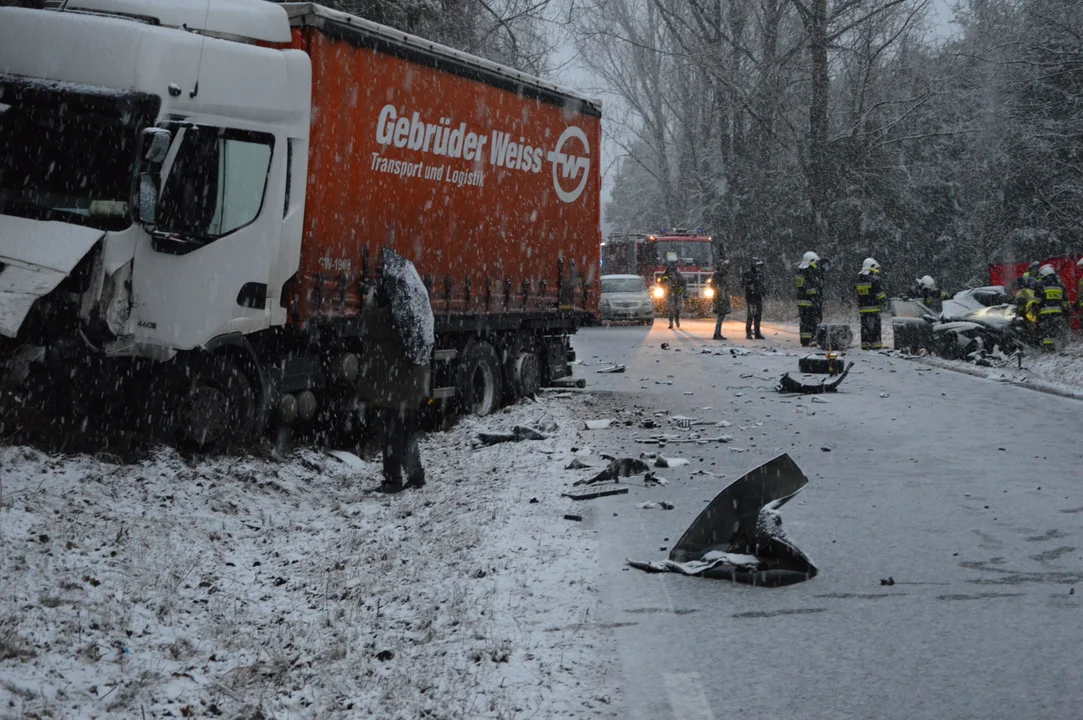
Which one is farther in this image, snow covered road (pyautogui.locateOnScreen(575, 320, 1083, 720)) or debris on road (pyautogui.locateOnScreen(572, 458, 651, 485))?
debris on road (pyautogui.locateOnScreen(572, 458, 651, 485))

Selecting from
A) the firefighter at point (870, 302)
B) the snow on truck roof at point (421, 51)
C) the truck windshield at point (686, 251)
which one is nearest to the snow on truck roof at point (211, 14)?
the snow on truck roof at point (421, 51)

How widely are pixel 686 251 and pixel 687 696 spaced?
38894 millimetres

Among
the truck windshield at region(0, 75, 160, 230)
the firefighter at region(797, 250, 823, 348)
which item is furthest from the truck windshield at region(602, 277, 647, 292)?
the truck windshield at region(0, 75, 160, 230)

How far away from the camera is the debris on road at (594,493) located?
917cm

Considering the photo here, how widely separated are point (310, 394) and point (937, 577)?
634cm

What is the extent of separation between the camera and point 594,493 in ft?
30.3

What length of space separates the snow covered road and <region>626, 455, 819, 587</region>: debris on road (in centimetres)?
12

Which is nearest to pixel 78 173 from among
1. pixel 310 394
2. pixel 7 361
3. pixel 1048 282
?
pixel 7 361

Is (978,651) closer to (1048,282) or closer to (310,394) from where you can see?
(310,394)

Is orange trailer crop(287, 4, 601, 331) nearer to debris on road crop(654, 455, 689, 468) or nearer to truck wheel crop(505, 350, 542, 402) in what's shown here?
truck wheel crop(505, 350, 542, 402)

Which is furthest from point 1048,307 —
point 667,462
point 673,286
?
point 673,286

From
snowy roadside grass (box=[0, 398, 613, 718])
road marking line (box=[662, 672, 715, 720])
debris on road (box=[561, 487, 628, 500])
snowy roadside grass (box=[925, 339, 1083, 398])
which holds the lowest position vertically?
snowy roadside grass (box=[0, 398, 613, 718])

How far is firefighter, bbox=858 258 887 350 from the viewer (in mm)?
25234

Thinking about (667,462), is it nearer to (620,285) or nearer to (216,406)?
(216,406)
